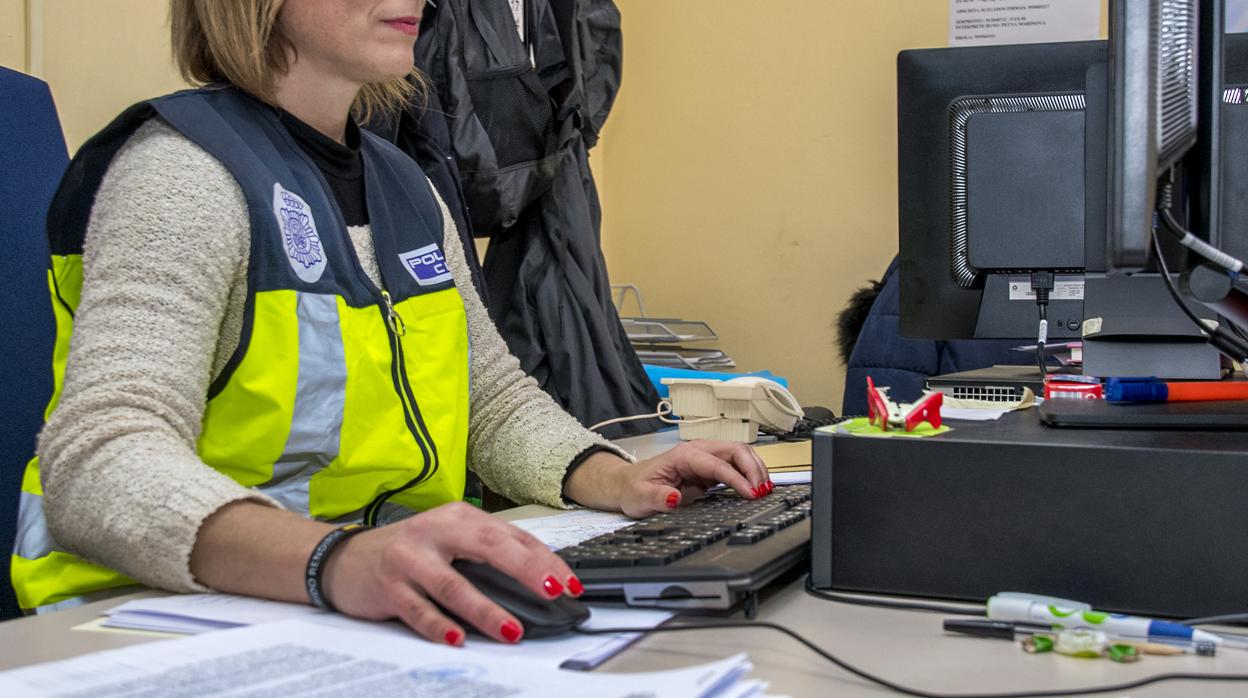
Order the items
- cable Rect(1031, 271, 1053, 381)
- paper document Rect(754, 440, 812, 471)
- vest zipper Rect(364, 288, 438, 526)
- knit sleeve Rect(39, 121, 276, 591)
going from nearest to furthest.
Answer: knit sleeve Rect(39, 121, 276, 591)
vest zipper Rect(364, 288, 438, 526)
paper document Rect(754, 440, 812, 471)
cable Rect(1031, 271, 1053, 381)

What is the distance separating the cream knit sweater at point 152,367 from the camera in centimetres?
78

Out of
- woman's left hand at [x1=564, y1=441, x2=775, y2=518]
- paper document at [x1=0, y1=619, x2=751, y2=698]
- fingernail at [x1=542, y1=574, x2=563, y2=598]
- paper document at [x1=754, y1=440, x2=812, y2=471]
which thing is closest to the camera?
paper document at [x1=0, y1=619, x2=751, y2=698]

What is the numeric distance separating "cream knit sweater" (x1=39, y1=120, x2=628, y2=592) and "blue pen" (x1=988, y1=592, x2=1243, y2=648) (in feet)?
1.53

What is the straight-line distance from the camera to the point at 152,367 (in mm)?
868

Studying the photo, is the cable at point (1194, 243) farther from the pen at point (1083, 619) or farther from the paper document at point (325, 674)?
the paper document at point (325, 674)

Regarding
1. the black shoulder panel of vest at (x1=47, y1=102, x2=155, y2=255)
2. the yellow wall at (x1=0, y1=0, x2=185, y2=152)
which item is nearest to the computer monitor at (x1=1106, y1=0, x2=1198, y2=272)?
the black shoulder panel of vest at (x1=47, y1=102, x2=155, y2=255)

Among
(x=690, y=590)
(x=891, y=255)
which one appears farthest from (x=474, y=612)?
(x=891, y=255)

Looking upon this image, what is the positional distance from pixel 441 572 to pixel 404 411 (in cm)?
50

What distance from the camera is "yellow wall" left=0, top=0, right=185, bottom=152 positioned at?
1643mm

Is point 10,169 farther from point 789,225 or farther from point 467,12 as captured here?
point 789,225

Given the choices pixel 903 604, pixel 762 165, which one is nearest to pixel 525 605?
pixel 903 604

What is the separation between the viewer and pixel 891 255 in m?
2.81

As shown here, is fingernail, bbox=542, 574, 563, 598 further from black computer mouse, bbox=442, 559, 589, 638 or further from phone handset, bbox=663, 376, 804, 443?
phone handset, bbox=663, 376, 804, 443

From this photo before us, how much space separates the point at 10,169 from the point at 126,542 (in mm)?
500
